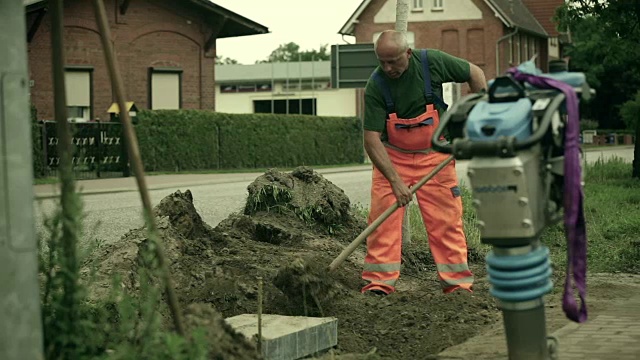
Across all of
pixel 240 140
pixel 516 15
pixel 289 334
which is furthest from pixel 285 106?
pixel 289 334

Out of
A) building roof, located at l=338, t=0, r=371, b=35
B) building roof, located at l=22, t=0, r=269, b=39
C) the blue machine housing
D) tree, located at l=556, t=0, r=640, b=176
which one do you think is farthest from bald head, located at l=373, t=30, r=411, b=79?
building roof, located at l=338, t=0, r=371, b=35

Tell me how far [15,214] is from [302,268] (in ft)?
10.3

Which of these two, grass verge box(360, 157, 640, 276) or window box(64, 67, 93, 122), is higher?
window box(64, 67, 93, 122)

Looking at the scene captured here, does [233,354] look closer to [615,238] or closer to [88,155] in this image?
[615,238]

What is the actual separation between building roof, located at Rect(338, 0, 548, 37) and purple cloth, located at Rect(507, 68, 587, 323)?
193 ft

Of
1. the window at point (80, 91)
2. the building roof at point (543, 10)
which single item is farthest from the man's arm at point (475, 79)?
the building roof at point (543, 10)

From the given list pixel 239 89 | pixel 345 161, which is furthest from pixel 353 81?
pixel 239 89

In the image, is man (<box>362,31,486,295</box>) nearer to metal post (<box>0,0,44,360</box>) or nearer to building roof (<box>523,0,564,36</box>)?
metal post (<box>0,0,44,360</box>)

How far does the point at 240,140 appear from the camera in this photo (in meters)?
35.7

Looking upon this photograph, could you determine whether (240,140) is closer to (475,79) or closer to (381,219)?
(475,79)

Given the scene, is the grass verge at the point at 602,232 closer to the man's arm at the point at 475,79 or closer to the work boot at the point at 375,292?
the man's arm at the point at 475,79

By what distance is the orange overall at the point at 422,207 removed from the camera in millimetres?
7809

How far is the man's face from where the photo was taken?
7.46 m

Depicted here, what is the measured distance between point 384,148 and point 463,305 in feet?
3.73
